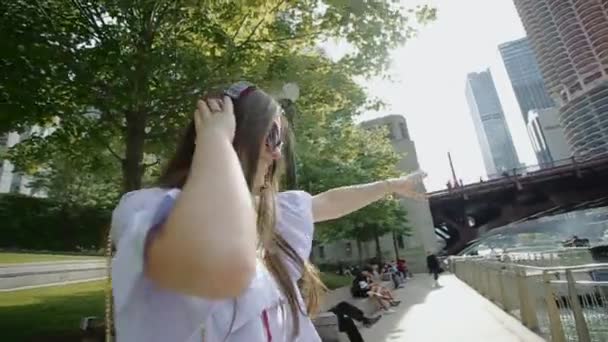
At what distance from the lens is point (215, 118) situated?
0.77 metres

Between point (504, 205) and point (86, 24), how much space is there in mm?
40824

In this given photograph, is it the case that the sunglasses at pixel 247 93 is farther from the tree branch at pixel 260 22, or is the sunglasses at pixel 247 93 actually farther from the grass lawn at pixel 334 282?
the grass lawn at pixel 334 282

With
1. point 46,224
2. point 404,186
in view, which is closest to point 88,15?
point 404,186

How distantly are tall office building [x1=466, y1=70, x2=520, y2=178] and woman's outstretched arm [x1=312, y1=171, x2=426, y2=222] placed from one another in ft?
440

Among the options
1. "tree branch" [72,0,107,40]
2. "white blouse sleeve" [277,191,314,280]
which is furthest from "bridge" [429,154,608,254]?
"white blouse sleeve" [277,191,314,280]

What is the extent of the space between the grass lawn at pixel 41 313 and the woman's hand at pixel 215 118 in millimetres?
6580

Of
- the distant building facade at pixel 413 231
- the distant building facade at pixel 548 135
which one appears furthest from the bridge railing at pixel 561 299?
the distant building facade at pixel 548 135

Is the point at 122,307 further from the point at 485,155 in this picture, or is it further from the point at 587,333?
the point at 485,155

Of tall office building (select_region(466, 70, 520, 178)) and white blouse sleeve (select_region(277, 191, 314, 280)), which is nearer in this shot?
white blouse sleeve (select_region(277, 191, 314, 280))

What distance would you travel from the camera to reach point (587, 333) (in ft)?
14.5

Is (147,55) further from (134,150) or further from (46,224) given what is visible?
(46,224)

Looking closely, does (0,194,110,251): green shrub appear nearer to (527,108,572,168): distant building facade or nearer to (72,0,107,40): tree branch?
(72,0,107,40): tree branch

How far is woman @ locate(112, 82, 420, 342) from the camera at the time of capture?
58 centimetres

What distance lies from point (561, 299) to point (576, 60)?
70.9m
